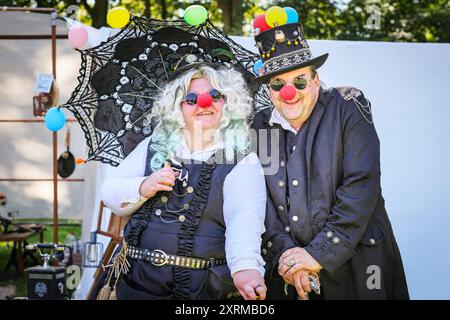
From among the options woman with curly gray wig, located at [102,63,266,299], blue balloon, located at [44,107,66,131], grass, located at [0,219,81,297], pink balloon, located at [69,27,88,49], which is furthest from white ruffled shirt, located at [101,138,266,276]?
grass, located at [0,219,81,297]

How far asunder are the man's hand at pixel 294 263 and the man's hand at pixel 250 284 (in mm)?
201

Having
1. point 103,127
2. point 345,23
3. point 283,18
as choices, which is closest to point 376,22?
point 283,18

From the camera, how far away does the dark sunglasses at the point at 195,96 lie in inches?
93.7

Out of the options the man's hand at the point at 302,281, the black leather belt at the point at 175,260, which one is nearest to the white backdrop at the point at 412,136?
the black leather belt at the point at 175,260

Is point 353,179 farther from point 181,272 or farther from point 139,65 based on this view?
point 139,65

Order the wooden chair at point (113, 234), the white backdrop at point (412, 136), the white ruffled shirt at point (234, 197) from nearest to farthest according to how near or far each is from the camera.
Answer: the white ruffled shirt at point (234, 197), the wooden chair at point (113, 234), the white backdrop at point (412, 136)

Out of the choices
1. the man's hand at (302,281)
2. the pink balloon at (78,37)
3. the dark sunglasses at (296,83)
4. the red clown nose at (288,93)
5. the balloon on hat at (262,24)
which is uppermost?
the pink balloon at (78,37)

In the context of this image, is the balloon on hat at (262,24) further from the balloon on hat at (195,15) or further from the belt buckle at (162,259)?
the belt buckle at (162,259)

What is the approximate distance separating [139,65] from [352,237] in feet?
4.12

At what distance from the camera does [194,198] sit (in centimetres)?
229

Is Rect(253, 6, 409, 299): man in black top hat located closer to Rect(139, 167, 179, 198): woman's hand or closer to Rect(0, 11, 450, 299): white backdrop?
Rect(139, 167, 179, 198): woman's hand

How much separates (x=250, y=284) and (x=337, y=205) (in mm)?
491

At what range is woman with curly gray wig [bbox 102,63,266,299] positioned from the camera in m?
2.23

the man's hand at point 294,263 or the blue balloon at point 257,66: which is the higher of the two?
the blue balloon at point 257,66
